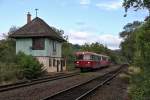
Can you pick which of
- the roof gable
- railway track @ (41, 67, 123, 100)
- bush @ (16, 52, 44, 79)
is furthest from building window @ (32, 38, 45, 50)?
railway track @ (41, 67, 123, 100)

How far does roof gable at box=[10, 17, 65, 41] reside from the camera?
5551 cm

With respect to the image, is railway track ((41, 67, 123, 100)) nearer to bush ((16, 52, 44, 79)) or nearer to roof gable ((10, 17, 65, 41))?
bush ((16, 52, 44, 79))

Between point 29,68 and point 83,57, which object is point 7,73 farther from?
point 83,57

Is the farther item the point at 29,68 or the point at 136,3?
the point at 29,68

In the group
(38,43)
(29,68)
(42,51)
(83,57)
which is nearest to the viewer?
(29,68)

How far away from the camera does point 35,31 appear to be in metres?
56.4

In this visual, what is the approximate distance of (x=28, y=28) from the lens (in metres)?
57.6

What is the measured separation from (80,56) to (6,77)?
77.2 ft

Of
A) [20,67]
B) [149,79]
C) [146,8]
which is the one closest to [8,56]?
[20,67]

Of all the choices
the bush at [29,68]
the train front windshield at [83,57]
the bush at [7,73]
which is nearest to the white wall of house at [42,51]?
the train front windshield at [83,57]

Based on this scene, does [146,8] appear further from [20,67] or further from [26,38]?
[26,38]

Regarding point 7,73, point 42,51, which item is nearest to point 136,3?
point 7,73

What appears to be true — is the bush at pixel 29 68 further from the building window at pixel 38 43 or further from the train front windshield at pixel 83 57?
the train front windshield at pixel 83 57

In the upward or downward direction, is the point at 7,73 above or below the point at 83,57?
below
